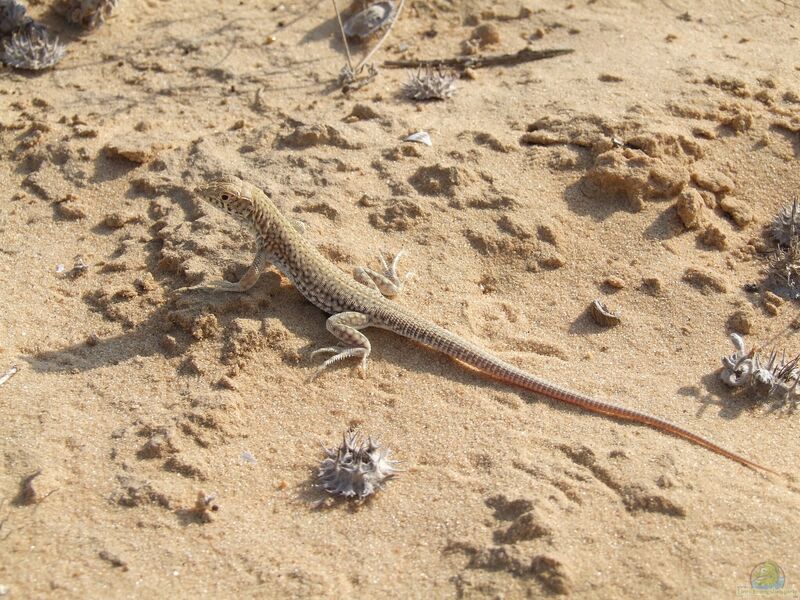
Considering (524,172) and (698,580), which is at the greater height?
(524,172)

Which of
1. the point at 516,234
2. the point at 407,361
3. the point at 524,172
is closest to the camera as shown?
the point at 407,361

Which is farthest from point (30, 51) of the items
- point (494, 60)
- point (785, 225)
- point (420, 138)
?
point (785, 225)

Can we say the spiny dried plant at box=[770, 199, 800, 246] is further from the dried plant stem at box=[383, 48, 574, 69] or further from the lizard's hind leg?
the lizard's hind leg

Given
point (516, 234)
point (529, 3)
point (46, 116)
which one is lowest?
point (516, 234)

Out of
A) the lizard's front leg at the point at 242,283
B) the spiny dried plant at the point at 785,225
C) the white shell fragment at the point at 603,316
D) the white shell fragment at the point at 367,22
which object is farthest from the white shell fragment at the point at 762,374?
the white shell fragment at the point at 367,22

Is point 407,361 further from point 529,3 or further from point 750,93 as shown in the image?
point 529,3

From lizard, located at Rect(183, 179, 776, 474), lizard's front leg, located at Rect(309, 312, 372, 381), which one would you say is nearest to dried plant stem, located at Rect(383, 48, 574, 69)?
lizard, located at Rect(183, 179, 776, 474)

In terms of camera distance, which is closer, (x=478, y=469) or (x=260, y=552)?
(x=260, y=552)

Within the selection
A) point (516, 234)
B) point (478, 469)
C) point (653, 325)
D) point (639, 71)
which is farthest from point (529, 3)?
point (478, 469)
